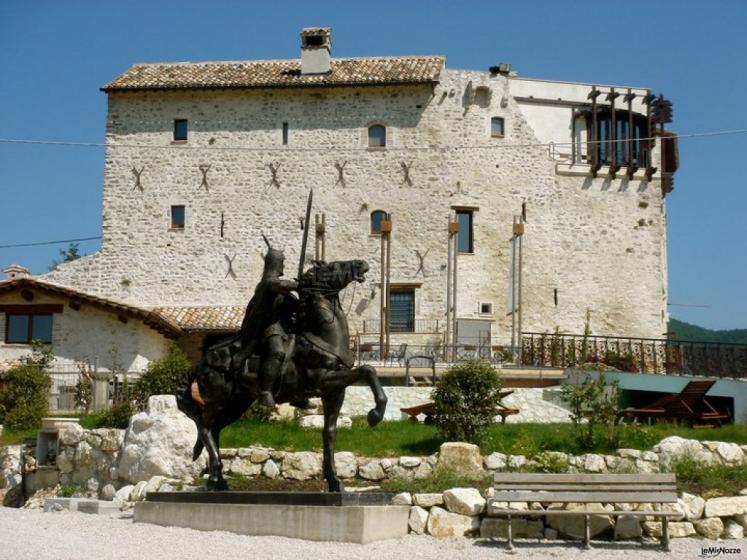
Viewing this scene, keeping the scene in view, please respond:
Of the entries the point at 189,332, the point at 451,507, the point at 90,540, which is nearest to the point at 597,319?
the point at 189,332

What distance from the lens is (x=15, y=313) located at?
32.3 m

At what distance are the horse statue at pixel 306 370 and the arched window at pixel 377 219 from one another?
2342cm

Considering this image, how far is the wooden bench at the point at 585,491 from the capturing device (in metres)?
12.4

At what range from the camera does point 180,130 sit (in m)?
37.8

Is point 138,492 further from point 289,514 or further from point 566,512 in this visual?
point 566,512

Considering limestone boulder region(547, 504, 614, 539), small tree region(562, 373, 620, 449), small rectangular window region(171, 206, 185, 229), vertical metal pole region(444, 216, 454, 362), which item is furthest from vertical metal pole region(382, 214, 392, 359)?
limestone boulder region(547, 504, 614, 539)

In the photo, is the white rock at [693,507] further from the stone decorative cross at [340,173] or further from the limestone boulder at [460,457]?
the stone decorative cross at [340,173]

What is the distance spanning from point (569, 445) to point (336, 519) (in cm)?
745

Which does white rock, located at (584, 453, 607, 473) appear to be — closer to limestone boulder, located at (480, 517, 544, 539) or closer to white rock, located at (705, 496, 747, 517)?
white rock, located at (705, 496, 747, 517)

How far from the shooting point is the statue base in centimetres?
1199

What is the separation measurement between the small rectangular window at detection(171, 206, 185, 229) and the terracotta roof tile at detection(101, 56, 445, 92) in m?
4.46

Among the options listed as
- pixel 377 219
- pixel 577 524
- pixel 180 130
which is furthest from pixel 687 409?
pixel 180 130

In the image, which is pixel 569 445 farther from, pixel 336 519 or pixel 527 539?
pixel 336 519

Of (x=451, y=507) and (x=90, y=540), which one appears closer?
(x=90, y=540)
